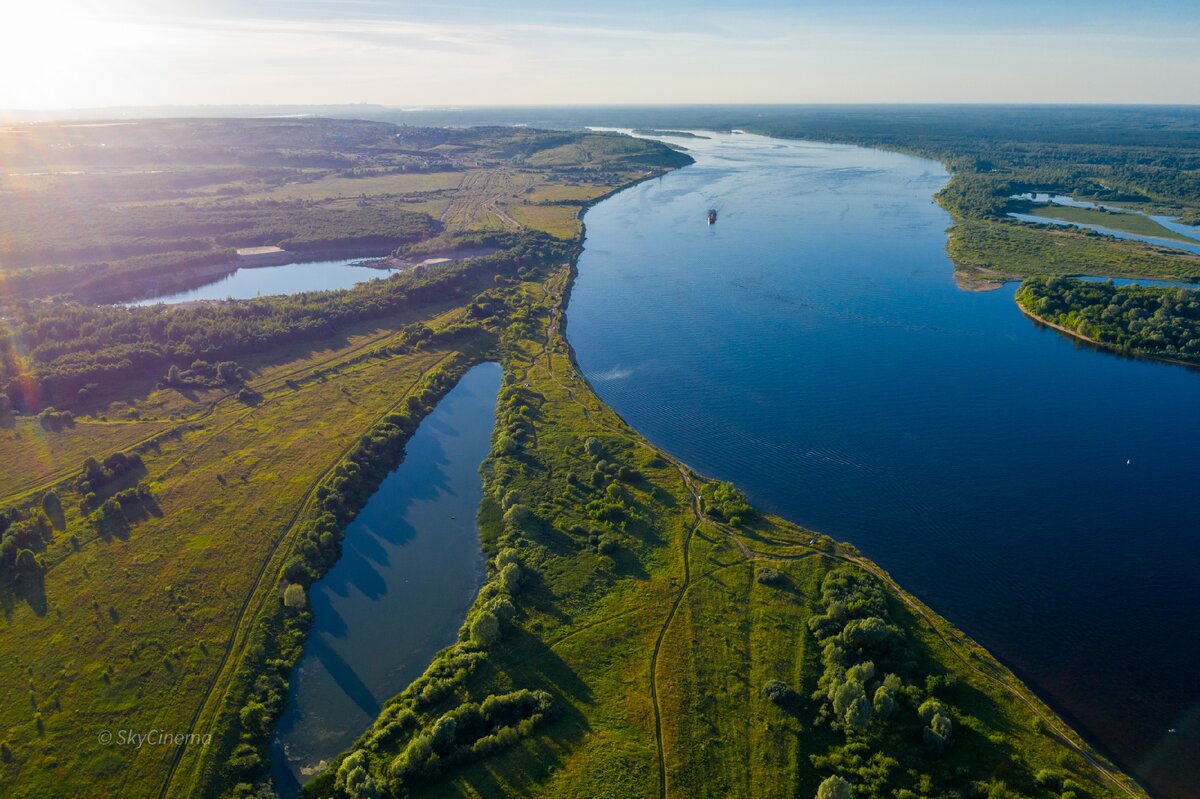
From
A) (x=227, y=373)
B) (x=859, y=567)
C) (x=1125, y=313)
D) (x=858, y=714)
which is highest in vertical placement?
(x=1125, y=313)

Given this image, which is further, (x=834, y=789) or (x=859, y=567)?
(x=859, y=567)

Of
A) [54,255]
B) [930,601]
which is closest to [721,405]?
[930,601]

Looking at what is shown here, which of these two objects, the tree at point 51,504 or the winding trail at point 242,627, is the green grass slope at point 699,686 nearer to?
the winding trail at point 242,627

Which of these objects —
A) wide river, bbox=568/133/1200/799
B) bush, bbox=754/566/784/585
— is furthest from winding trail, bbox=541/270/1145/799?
wide river, bbox=568/133/1200/799

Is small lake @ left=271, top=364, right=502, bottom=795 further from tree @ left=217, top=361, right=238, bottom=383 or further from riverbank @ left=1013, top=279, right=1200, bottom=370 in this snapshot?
riverbank @ left=1013, top=279, right=1200, bottom=370

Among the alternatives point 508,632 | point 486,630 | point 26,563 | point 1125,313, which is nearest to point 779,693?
point 508,632

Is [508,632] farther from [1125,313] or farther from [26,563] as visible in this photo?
[1125,313]

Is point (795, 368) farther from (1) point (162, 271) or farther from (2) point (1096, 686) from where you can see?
(1) point (162, 271)

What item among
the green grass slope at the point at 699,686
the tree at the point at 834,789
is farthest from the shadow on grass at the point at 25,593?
the tree at the point at 834,789
